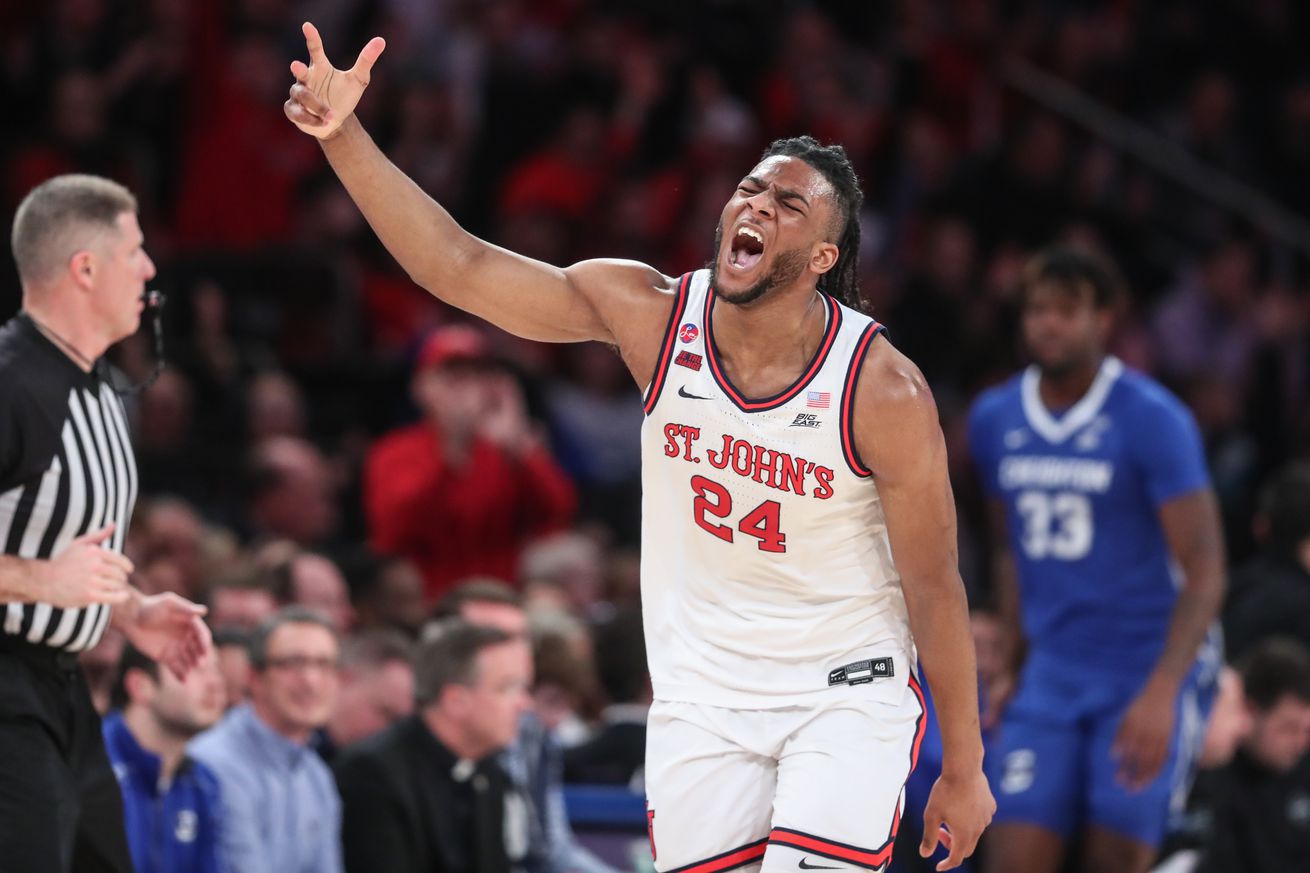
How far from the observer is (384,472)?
9.45 meters

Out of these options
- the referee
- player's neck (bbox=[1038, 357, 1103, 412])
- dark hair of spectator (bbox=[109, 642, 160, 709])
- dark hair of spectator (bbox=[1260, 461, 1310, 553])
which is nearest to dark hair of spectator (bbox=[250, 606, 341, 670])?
dark hair of spectator (bbox=[109, 642, 160, 709])

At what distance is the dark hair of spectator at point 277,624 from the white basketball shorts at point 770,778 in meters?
2.38

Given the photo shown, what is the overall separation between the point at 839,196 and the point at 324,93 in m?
1.24

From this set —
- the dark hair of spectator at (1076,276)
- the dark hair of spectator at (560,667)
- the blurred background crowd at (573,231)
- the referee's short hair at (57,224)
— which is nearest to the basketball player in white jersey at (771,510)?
the referee's short hair at (57,224)

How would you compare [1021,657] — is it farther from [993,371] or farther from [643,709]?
[993,371]

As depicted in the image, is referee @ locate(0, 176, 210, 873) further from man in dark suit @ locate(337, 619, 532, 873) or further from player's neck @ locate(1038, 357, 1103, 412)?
player's neck @ locate(1038, 357, 1103, 412)

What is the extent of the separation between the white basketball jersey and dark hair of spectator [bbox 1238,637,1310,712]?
3.79m

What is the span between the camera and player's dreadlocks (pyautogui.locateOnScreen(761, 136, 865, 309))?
185 inches

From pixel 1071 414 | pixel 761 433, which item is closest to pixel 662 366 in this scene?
pixel 761 433

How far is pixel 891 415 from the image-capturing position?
14.7ft

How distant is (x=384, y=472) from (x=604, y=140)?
4.18 meters

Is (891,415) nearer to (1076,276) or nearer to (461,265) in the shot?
(461,265)

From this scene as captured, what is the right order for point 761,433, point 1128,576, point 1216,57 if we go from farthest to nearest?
point 1216,57 < point 1128,576 < point 761,433

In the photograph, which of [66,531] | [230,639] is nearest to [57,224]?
[66,531]
